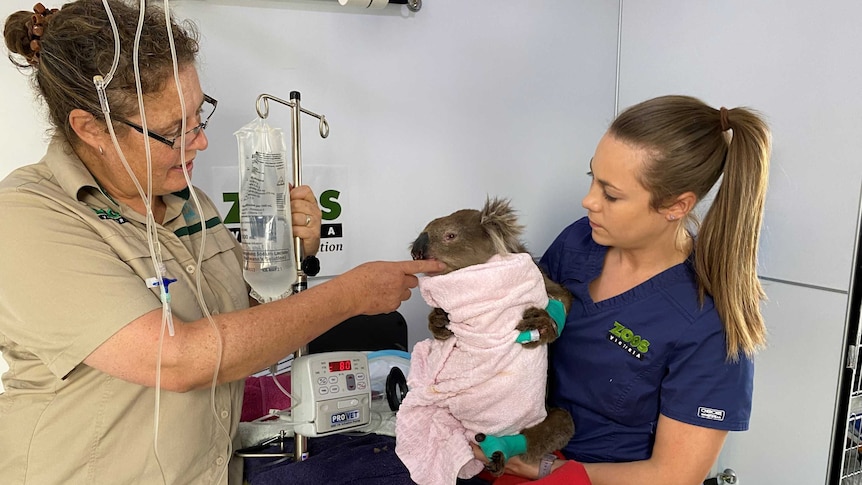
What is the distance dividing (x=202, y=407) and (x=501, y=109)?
1.61 meters

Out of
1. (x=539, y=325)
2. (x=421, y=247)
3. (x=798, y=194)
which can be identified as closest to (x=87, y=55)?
(x=421, y=247)

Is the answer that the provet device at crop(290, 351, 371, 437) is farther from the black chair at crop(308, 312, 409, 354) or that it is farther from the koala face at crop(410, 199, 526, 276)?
the black chair at crop(308, 312, 409, 354)

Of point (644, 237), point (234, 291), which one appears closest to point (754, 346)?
point (644, 237)

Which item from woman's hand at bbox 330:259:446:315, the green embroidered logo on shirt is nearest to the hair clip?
the green embroidered logo on shirt

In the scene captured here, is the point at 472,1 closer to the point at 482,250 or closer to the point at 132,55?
the point at 482,250

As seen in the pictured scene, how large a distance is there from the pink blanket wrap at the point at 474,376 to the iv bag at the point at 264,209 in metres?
0.36

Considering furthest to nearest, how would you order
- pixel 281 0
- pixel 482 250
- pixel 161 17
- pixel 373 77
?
pixel 373 77, pixel 281 0, pixel 482 250, pixel 161 17

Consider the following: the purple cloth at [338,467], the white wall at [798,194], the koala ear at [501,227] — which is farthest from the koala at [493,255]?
the white wall at [798,194]

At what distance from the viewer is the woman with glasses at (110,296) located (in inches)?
40.0

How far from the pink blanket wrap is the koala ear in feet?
0.17

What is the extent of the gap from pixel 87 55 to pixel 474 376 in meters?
1.03

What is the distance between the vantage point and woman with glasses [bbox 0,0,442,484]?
102cm

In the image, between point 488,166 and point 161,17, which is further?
point 488,166

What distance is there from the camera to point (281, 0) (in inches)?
77.0
